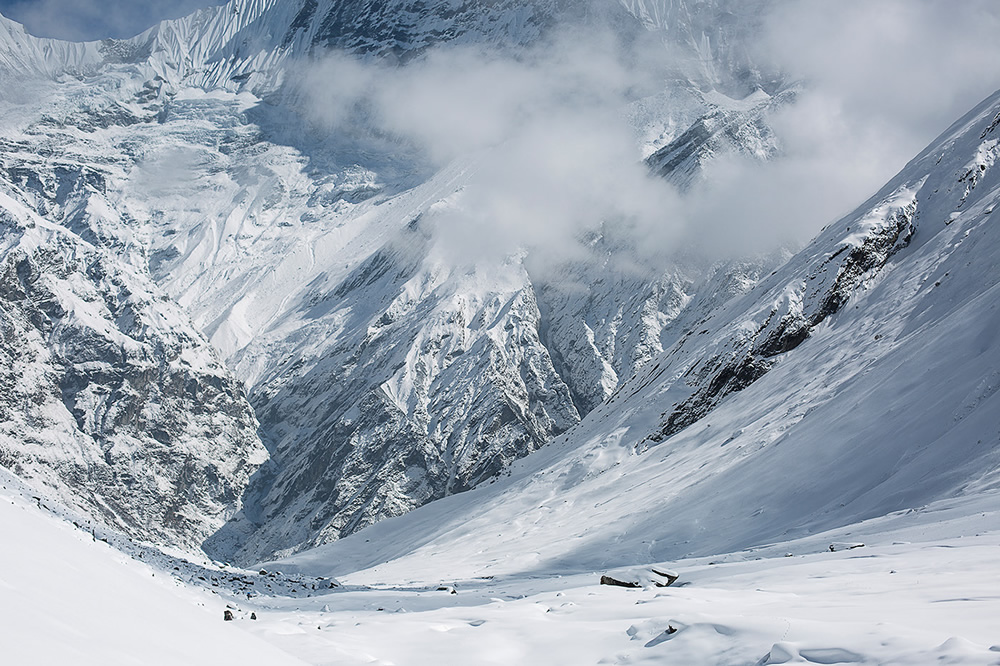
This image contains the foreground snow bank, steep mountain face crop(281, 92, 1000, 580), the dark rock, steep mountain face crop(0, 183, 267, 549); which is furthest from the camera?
steep mountain face crop(0, 183, 267, 549)

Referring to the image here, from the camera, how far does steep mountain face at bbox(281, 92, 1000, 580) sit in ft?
94.1

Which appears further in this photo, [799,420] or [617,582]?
[799,420]

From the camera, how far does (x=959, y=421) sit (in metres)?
27.0

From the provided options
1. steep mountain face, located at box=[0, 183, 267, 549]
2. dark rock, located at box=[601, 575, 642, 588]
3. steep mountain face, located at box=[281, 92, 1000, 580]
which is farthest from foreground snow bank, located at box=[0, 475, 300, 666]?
steep mountain face, located at box=[0, 183, 267, 549]

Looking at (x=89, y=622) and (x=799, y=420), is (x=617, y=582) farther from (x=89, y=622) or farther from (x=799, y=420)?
(x=799, y=420)

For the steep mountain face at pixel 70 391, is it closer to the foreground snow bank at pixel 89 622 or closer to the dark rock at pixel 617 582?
the dark rock at pixel 617 582

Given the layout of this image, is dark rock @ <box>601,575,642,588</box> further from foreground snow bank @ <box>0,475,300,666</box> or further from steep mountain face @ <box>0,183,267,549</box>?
steep mountain face @ <box>0,183,267,549</box>

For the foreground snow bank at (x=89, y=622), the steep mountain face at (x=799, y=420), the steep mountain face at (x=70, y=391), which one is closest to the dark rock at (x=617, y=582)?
the steep mountain face at (x=799, y=420)

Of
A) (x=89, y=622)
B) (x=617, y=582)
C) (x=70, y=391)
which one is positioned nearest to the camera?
(x=89, y=622)

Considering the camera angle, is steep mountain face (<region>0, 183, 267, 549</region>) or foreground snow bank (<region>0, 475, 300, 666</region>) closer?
foreground snow bank (<region>0, 475, 300, 666</region>)

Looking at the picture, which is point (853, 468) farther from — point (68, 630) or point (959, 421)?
point (68, 630)

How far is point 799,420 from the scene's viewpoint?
1654 inches

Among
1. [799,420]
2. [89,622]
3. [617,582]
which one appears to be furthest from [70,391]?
[89,622]

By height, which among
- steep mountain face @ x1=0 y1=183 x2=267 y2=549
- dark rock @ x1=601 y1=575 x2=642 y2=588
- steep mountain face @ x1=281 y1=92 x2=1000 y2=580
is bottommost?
steep mountain face @ x1=281 y1=92 x2=1000 y2=580
